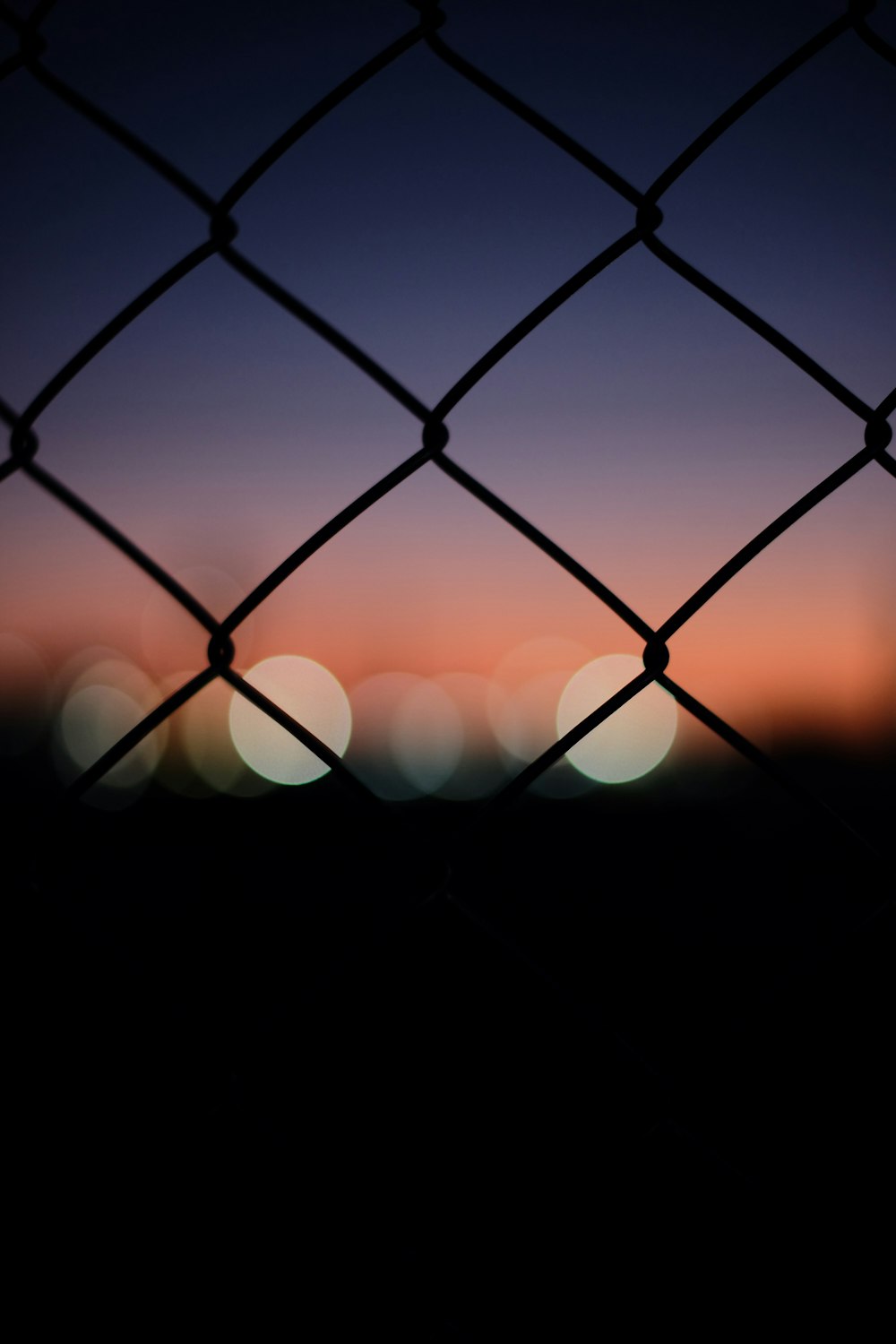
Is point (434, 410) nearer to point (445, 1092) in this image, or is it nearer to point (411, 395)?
point (411, 395)

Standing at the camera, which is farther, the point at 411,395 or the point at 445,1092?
the point at 445,1092

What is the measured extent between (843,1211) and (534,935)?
4.33 meters

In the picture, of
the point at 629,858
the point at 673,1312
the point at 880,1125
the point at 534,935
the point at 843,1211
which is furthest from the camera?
the point at 629,858

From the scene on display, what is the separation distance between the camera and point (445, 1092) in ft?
8.92

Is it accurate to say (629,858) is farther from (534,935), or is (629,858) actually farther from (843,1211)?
(843,1211)

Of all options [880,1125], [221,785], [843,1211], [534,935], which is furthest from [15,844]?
[221,785]

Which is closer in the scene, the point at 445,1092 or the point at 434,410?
the point at 434,410

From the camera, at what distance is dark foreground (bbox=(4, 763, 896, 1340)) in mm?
714

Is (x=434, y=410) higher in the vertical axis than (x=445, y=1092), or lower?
lower

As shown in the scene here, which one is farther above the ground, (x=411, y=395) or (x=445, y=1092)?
(x=445, y=1092)

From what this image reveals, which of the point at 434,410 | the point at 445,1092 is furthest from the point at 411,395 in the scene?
the point at 445,1092

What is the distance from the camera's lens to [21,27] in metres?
0.58

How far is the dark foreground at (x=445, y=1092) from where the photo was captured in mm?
714

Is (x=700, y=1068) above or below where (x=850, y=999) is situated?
below
